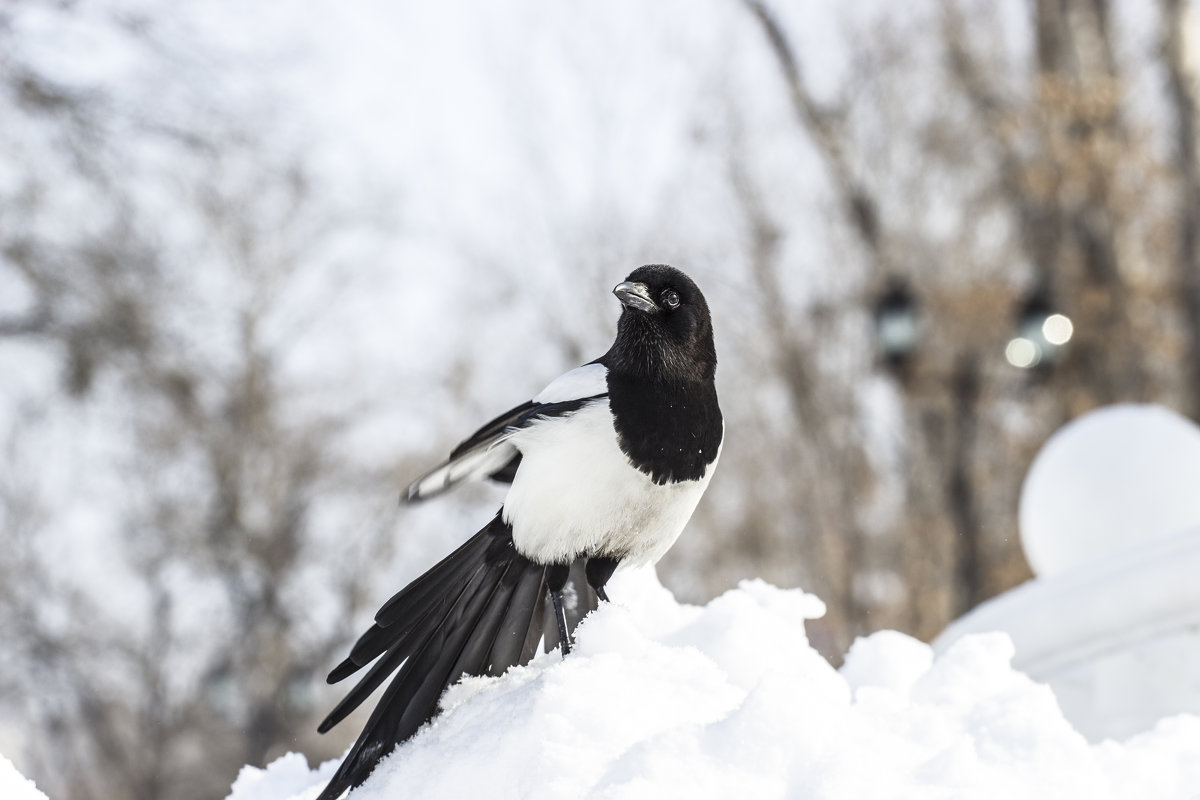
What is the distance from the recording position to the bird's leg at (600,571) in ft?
7.01

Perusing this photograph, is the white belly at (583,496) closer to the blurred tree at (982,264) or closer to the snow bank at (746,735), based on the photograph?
the snow bank at (746,735)

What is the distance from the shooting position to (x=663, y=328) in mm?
2100

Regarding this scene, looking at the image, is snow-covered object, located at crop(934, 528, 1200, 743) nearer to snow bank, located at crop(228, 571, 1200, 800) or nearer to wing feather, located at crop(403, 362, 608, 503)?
snow bank, located at crop(228, 571, 1200, 800)

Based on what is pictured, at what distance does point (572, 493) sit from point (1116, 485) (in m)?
2.77

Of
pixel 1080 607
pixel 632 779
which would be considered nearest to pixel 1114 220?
pixel 1080 607

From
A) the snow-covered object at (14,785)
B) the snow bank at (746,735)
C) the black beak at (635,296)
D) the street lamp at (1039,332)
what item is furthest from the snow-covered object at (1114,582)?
the street lamp at (1039,332)

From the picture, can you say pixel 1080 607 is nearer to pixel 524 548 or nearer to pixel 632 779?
pixel 524 548

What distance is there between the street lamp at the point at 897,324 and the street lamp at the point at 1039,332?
100 cm

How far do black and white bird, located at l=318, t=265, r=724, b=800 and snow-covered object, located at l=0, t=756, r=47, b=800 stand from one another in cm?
46

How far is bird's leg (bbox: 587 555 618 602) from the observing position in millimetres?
2137

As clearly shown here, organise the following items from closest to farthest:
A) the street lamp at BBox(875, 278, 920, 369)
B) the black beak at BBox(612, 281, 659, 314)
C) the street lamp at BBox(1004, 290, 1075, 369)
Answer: the black beak at BBox(612, 281, 659, 314) → the street lamp at BBox(1004, 290, 1075, 369) → the street lamp at BBox(875, 278, 920, 369)

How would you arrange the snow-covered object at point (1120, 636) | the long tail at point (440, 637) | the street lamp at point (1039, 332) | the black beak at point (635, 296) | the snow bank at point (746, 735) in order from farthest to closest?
the street lamp at point (1039, 332) < the snow-covered object at point (1120, 636) < the black beak at point (635, 296) < the long tail at point (440, 637) < the snow bank at point (746, 735)

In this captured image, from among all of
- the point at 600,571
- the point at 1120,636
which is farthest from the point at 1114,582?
the point at 600,571

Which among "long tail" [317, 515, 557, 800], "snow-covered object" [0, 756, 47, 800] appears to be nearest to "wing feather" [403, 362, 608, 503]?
"long tail" [317, 515, 557, 800]
